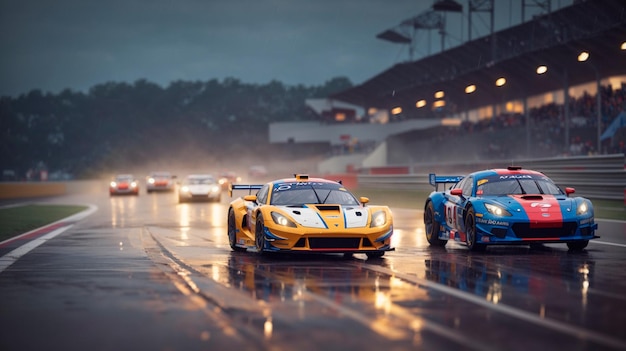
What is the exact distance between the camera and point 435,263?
12859 mm

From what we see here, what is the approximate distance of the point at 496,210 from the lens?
14.3 meters

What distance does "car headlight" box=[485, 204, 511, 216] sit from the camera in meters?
14.2

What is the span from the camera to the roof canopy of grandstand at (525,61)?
39.8 meters

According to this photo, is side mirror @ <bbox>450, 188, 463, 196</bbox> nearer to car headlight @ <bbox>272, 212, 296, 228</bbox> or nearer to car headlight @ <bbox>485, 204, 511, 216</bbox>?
car headlight @ <bbox>485, 204, 511, 216</bbox>

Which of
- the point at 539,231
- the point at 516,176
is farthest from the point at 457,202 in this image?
the point at 539,231

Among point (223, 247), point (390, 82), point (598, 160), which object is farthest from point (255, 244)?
point (390, 82)

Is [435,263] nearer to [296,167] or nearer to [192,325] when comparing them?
[192,325]

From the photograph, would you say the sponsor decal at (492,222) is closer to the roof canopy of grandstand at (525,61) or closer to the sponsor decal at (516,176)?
the sponsor decal at (516,176)

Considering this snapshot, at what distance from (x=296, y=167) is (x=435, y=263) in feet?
288

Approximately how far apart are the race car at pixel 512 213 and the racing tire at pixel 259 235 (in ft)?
10.4

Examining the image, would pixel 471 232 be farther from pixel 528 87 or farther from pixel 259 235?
pixel 528 87

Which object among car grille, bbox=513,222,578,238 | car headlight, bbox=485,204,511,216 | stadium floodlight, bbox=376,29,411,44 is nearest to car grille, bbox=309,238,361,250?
car headlight, bbox=485,204,511,216

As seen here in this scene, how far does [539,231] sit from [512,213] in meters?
0.46

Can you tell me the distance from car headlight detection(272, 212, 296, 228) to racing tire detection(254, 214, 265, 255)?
230mm
